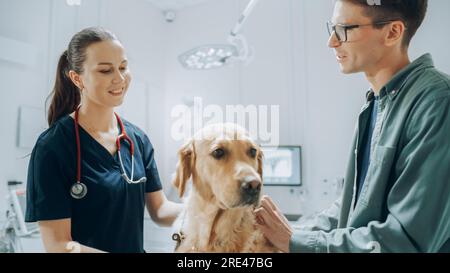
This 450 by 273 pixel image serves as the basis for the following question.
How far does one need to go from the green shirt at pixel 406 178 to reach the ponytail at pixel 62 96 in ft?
2.35

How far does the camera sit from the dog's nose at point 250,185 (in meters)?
0.79

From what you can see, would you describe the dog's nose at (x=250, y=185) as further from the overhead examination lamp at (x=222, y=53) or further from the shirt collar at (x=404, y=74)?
the overhead examination lamp at (x=222, y=53)

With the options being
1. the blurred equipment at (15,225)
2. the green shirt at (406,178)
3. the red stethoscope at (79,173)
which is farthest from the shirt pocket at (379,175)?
the blurred equipment at (15,225)

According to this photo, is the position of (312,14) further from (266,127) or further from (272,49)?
(266,127)

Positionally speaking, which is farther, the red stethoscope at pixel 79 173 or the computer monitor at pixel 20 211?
the computer monitor at pixel 20 211

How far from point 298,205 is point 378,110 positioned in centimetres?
48

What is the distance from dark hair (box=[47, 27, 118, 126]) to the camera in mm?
870

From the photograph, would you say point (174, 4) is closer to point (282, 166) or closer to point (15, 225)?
point (282, 166)

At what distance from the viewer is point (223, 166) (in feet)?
2.74

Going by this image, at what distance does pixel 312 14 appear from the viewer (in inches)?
46.0

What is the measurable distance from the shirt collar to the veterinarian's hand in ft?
1.35

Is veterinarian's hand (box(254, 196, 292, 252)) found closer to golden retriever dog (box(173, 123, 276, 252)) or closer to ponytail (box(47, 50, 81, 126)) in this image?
golden retriever dog (box(173, 123, 276, 252))

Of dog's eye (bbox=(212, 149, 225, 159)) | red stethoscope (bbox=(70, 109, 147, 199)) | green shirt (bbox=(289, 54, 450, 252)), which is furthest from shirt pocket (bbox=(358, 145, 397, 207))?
red stethoscope (bbox=(70, 109, 147, 199))
